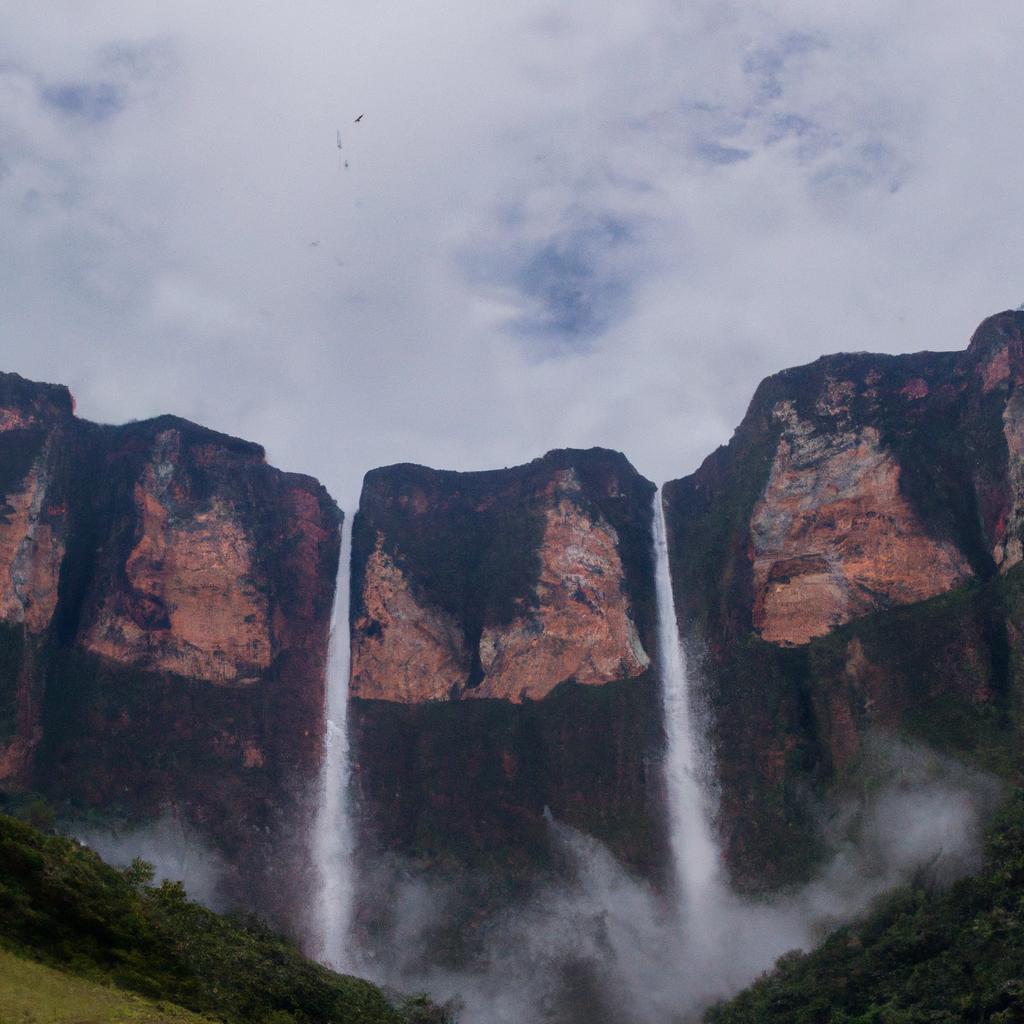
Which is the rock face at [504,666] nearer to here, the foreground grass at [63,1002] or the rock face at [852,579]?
the rock face at [852,579]

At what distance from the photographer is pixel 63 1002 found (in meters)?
12.2

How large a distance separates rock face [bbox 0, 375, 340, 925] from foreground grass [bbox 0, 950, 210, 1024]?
1019 inches

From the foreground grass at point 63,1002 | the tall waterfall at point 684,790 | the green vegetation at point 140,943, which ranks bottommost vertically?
the foreground grass at point 63,1002

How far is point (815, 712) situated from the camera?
38.3 metres

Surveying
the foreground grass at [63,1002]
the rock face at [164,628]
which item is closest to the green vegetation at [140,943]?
the foreground grass at [63,1002]

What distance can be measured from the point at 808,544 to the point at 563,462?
54.1ft

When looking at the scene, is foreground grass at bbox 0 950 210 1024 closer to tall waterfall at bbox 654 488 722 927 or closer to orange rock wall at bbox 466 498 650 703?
tall waterfall at bbox 654 488 722 927

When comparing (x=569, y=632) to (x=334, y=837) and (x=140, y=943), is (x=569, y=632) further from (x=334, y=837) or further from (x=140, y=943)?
(x=140, y=943)

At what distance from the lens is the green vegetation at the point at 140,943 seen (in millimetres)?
14633

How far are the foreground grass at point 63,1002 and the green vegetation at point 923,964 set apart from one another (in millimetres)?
17629

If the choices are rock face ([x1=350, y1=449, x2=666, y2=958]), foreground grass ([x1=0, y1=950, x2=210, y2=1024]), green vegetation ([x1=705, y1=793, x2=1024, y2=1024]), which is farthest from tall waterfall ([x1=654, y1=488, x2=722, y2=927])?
foreground grass ([x1=0, y1=950, x2=210, y2=1024])

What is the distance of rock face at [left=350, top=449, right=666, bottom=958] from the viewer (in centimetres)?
4050

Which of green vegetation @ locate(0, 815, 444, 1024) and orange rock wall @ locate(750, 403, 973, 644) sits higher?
orange rock wall @ locate(750, 403, 973, 644)

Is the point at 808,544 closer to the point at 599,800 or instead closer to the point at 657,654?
the point at 657,654
